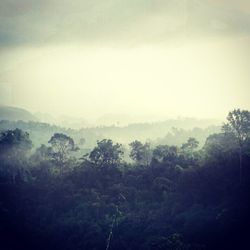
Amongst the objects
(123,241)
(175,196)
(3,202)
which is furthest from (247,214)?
(3,202)

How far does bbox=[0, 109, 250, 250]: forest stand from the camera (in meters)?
61.0

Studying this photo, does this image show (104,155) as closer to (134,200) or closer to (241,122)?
(134,200)

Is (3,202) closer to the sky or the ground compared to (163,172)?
closer to the ground

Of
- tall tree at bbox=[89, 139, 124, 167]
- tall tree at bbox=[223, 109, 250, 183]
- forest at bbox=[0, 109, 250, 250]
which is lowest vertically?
forest at bbox=[0, 109, 250, 250]

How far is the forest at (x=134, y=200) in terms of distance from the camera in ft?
200

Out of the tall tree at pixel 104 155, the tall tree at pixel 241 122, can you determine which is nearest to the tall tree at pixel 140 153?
the tall tree at pixel 104 155

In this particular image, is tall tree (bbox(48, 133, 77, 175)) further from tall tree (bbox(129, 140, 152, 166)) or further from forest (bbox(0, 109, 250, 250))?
tall tree (bbox(129, 140, 152, 166))

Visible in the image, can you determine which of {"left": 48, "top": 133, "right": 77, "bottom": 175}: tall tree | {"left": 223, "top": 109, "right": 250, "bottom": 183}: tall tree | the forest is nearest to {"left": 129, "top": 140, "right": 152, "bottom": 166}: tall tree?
the forest

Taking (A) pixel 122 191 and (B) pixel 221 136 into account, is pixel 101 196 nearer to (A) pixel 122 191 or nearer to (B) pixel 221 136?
(A) pixel 122 191

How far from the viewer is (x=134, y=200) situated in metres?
73.7

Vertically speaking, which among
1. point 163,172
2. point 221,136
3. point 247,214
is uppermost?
point 221,136

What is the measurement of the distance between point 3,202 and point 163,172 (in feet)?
113

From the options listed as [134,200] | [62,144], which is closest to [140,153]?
[62,144]

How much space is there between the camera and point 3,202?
78.8 meters
